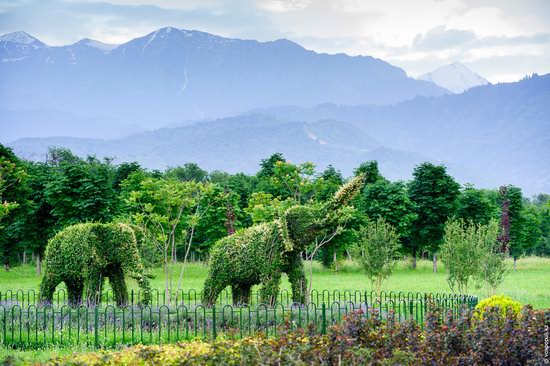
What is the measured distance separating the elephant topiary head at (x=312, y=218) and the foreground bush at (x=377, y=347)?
7645 mm

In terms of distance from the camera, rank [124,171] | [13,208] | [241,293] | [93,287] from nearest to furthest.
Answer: [93,287], [241,293], [13,208], [124,171]

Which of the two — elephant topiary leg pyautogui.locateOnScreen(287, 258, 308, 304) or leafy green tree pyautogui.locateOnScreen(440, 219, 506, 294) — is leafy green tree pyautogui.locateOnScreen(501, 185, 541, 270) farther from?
elephant topiary leg pyautogui.locateOnScreen(287, 258, 308, 304)

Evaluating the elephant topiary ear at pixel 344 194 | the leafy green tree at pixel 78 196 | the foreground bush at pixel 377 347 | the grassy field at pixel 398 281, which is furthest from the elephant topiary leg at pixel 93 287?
the leafy green tree at pixel 78 196

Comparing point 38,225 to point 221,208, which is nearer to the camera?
point 38,225

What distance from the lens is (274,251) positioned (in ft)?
67.2

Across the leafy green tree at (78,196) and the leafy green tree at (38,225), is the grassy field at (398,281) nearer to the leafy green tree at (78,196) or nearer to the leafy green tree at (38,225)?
the leafy green tree at (38,225)

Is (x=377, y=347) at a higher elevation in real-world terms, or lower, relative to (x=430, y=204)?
lower

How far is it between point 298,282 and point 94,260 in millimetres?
6389

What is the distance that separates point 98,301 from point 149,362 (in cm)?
1105

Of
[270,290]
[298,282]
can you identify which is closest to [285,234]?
[298,282]

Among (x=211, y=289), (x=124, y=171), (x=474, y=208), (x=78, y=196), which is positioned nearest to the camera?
(x=211, y=289)

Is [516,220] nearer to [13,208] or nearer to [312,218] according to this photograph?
[13,208]

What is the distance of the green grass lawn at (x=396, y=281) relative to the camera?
1302 inches

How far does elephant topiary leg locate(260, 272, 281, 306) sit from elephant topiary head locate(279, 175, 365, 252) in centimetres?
106
